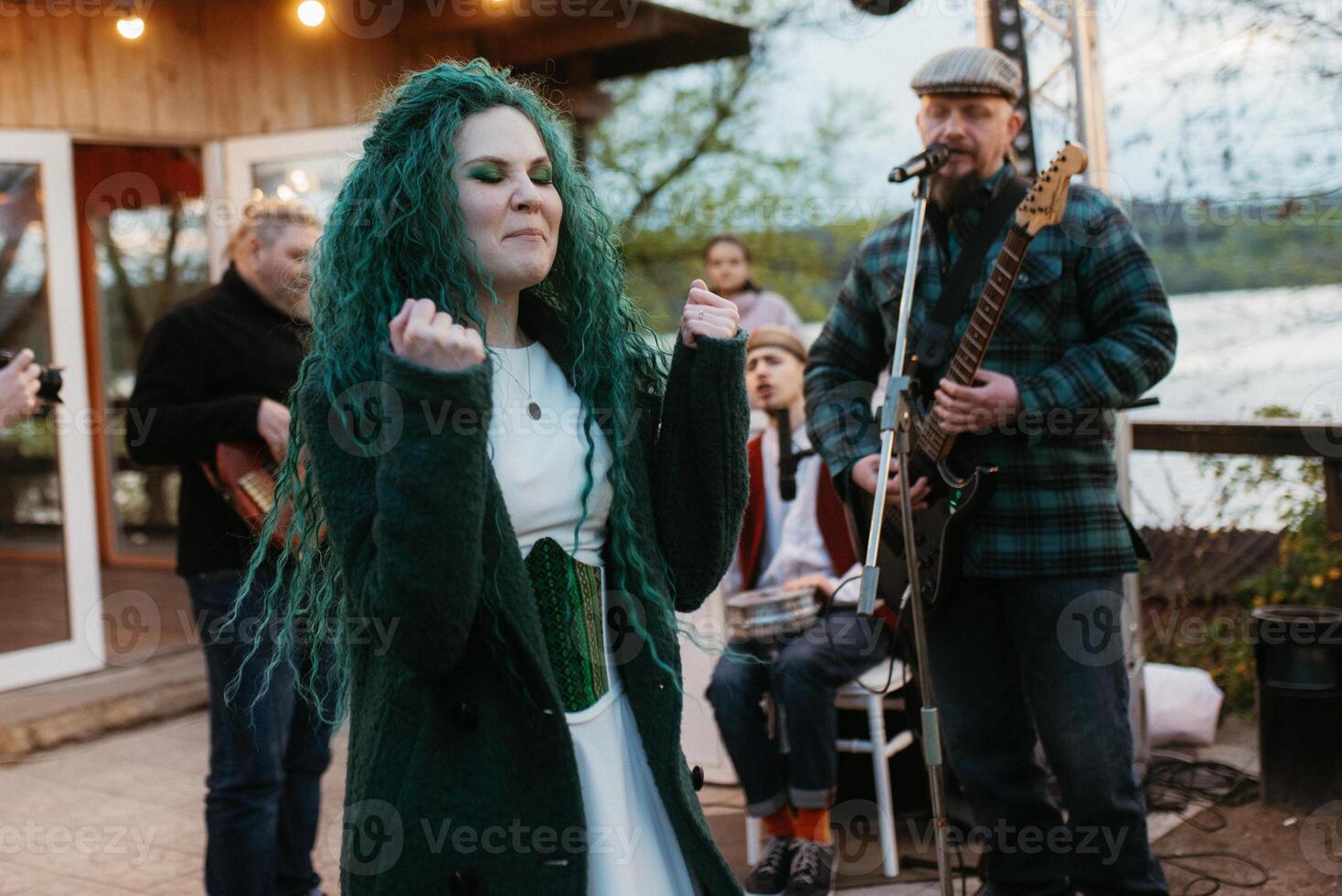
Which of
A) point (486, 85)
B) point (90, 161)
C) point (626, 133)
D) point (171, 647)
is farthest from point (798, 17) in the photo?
point (486, 85)

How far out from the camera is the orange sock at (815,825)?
150 inches

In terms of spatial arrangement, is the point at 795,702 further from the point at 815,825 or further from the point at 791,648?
the point at 815,825

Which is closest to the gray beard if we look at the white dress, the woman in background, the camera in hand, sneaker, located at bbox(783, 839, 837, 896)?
the white dress

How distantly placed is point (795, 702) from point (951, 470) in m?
1.14

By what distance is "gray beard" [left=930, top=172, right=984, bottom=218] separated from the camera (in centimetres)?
303

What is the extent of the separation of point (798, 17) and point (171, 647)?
576 centimetres

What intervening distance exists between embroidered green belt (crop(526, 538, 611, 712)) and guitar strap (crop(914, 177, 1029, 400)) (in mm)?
1465

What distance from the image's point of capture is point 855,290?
3314 mm

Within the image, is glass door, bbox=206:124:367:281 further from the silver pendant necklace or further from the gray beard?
the silver pendant necklace

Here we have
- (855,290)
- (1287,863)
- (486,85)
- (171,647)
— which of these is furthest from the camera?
(171,647)

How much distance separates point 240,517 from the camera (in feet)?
11.0

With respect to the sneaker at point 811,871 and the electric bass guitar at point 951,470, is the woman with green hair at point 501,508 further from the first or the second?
the sneaker at point 811,871

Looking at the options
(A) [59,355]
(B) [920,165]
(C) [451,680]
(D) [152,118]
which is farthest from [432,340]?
(D) [152,118]

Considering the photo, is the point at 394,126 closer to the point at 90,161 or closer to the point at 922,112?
the point at 922,112
